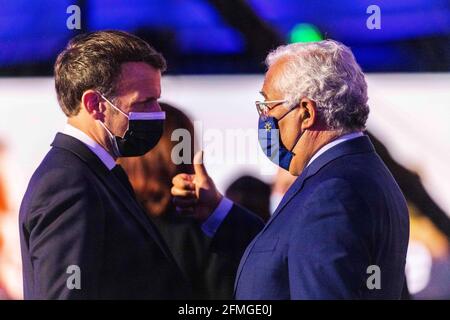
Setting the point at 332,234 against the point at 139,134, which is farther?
the point at 139,134

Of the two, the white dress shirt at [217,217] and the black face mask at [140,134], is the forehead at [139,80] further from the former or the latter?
the white dress shirt at [217,217]

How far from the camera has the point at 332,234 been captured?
9.22ft

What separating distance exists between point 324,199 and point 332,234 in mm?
131

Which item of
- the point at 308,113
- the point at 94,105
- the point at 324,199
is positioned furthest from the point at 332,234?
the point at 94,105

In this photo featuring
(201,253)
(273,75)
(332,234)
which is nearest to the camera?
(332,234)

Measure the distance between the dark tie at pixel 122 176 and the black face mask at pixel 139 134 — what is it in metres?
0.06

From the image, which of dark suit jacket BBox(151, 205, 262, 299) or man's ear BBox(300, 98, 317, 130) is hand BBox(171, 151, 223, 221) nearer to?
dark suit jacket BBox(151, 205, 262, 299)

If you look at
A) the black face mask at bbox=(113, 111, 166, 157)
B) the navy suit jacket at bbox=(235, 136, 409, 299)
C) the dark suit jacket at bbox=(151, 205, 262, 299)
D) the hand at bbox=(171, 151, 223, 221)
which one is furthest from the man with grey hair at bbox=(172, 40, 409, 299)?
the black face mask at bbox=(113, 111, 166, 157)

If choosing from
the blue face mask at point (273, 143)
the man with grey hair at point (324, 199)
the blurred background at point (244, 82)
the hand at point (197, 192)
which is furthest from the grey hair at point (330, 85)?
the hand at point (197, 192)

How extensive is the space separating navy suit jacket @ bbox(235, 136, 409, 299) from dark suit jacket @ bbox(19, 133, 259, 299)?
450 mm

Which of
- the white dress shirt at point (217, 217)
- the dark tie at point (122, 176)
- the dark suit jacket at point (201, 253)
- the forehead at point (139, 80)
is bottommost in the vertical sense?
the dark suit jacket at point (201, 253)

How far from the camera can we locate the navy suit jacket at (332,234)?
9.10 ft

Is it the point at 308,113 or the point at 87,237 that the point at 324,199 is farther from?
the point at 87,237
